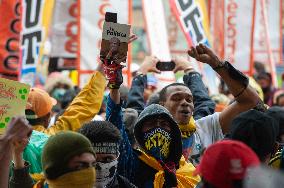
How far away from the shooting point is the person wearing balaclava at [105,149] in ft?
14.6

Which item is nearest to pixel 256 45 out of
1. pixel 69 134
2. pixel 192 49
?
pixel 192 49

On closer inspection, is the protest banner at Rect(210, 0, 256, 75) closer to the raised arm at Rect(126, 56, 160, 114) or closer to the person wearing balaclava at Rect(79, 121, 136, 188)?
the raised arm at Rect(126, 56, 160, 114)

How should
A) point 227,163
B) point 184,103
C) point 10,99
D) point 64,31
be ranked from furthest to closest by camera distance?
1. point 64,31
2. point 184,103
3. point 10,99
4. point 227,163

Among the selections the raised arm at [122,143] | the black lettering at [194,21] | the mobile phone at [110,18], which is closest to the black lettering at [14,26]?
the black lettering at [194,21]

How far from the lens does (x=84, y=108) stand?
5.83 m

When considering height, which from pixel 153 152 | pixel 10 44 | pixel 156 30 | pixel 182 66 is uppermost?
pixel 156 30

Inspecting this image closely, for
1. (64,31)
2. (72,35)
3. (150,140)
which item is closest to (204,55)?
(150,140)

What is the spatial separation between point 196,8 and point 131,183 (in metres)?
5.53

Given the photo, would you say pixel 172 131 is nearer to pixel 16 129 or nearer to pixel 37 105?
pixel 37 105

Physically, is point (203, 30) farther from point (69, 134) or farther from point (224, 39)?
point (69, 134)

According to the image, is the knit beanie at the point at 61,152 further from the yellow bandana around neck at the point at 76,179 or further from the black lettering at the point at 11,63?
the black lettering at the point at 11,63

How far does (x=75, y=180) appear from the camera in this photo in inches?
153

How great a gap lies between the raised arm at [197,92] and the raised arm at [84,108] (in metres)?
1.12

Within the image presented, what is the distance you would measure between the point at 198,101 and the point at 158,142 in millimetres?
1953
